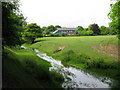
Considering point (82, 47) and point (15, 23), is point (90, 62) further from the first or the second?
point (15, 23)

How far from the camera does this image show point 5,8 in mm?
18281

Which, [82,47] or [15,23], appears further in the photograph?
[82,47]

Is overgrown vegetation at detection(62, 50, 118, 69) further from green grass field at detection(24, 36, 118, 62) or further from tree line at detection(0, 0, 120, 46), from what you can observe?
tree line at detection(0, 0, 120, 46)

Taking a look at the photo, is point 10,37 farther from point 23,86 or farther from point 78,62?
point 78,62

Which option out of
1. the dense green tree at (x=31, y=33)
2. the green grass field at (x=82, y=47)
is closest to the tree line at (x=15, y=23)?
the green grass field at (x=82, y=47)

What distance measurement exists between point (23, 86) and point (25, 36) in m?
65.1

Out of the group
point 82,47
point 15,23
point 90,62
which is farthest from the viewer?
point 82,47

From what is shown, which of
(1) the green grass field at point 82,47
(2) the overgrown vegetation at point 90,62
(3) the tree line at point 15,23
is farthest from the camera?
(1) the green grass field at point 82,47

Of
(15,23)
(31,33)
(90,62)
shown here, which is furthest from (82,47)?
(31,33)

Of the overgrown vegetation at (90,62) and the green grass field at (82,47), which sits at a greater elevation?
the green grass field at (82,47)

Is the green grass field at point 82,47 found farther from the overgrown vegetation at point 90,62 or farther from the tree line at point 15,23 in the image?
the tree line at point 15,23

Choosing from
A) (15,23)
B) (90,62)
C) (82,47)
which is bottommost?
(90,62)

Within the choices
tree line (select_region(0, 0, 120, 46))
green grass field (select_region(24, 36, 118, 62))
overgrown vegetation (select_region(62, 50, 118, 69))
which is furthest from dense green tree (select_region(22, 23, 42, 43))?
overgrown vegetation (select_region(62, 50, 118, 69))

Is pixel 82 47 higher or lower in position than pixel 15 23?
lower
